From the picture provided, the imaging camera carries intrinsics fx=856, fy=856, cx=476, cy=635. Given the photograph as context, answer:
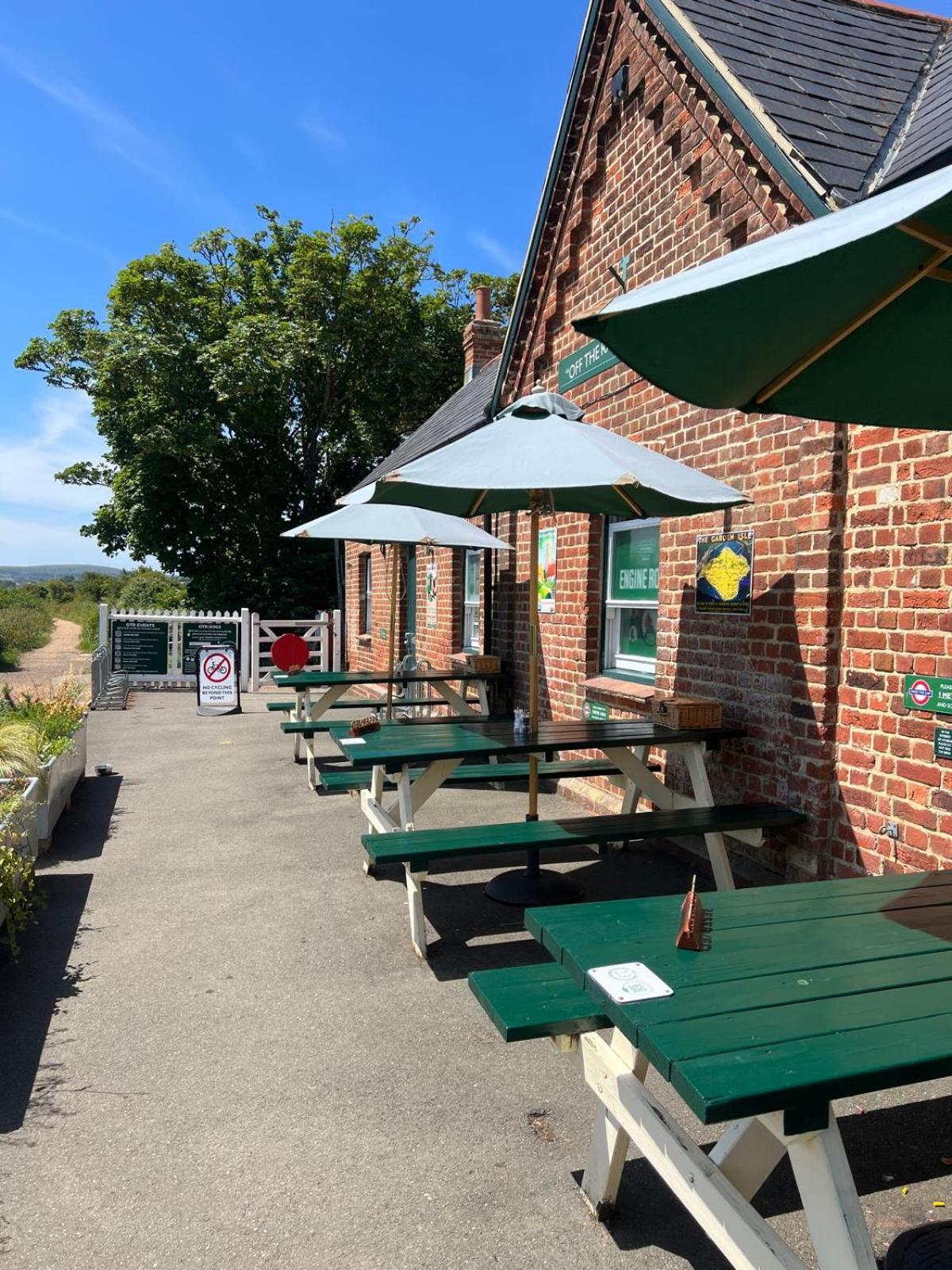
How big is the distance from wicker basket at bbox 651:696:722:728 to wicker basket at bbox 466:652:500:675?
12.1ft

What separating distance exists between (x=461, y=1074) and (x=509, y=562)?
20.5 feet

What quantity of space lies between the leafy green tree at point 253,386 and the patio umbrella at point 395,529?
14.3 metres

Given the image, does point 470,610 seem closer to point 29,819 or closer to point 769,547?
point 769,547

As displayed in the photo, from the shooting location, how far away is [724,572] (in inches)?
208

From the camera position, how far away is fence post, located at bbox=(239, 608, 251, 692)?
54.5 feet

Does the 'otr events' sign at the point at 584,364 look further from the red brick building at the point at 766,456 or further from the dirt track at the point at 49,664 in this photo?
the dirt track at the point at 49,664

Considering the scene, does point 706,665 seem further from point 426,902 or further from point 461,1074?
point 461,1074

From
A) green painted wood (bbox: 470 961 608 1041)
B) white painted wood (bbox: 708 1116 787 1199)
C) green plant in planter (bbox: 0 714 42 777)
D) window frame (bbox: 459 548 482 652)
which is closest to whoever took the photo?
white painted wood (bbox: 708 1116 787 1199)

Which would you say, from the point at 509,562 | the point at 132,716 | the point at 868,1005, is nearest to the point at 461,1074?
the point at 868,1005

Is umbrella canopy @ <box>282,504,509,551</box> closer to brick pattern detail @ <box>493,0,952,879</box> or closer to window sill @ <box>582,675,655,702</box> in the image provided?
brick pattern detail @ <box>493,0,952,879</box>

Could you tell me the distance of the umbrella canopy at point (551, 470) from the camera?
3.88 meters

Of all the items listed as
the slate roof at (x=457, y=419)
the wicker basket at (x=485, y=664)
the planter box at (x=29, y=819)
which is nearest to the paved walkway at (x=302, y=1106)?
the planter box at (x=29, y=819)

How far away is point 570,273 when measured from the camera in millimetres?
7605

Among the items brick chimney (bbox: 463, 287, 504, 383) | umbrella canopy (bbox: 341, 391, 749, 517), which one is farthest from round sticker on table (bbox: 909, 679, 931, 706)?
brick chimney (bbox: 463, 287, 504, 383)
